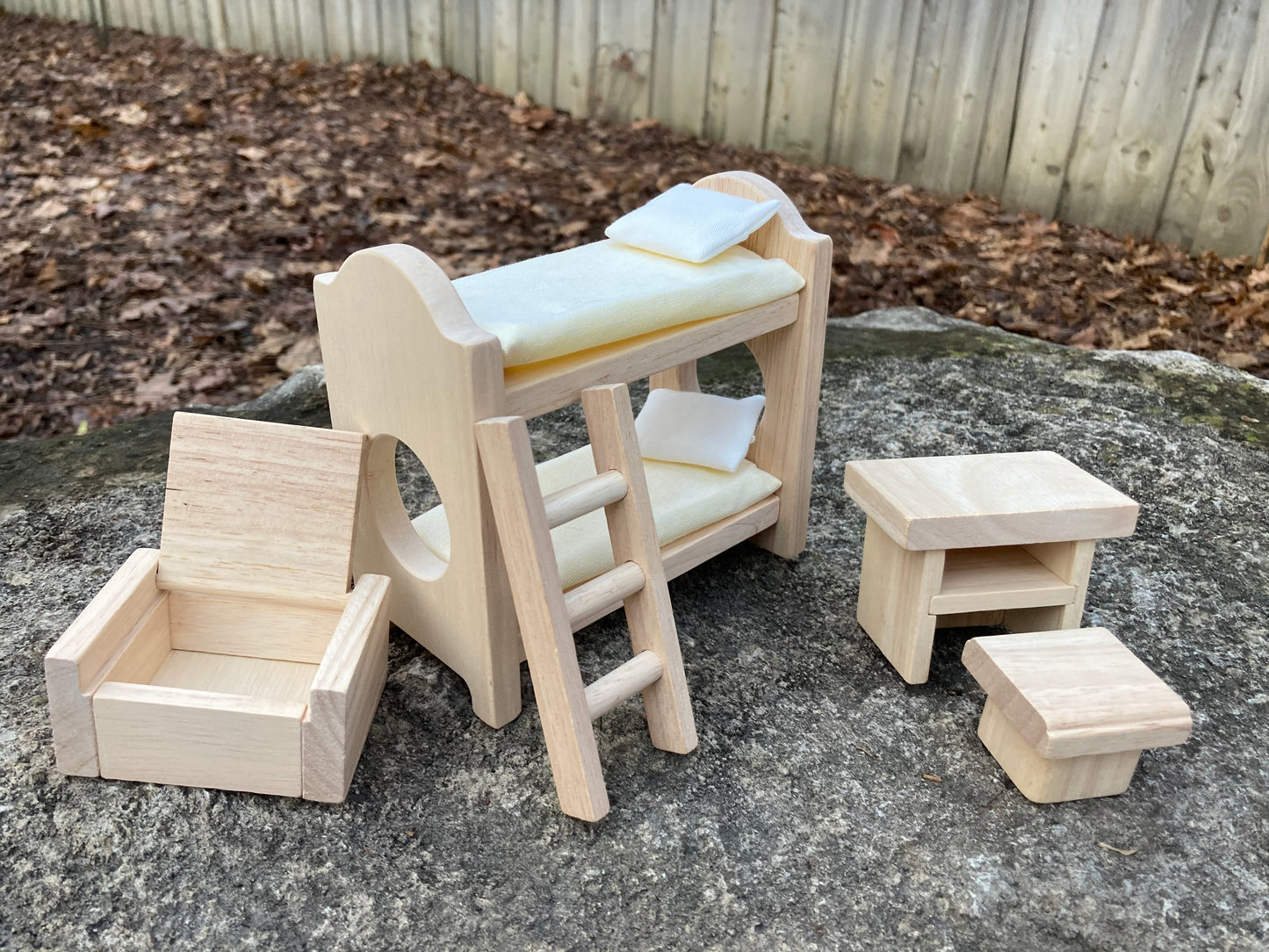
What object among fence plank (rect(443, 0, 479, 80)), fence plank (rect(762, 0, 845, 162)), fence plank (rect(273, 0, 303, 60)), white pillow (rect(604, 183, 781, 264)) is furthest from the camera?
fence plank (rect(273, 0, 303, 60))

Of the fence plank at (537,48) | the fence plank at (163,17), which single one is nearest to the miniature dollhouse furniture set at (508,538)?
the fence plank at (537,48)

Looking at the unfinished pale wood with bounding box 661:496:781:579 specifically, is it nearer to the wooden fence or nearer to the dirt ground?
the dirt ground

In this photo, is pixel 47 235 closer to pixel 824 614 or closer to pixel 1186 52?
pixel 824 614

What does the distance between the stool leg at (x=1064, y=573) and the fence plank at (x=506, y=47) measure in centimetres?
507

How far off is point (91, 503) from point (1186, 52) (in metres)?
4.39

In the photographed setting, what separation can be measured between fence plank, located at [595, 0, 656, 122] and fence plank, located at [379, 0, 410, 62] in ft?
4.62

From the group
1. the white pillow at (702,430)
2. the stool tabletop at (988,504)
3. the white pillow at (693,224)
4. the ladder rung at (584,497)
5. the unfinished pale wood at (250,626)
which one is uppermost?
the white pillow at (693,224)

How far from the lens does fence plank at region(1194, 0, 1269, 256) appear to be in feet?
13.1

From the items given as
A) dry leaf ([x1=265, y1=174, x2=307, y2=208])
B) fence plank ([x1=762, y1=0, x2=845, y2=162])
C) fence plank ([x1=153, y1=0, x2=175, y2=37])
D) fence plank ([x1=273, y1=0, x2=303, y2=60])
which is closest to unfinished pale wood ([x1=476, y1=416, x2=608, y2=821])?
dry leaf ([x1=265, y1=174, x2=307, y2=208])

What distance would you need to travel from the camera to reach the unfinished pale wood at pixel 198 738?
1634 millimetres

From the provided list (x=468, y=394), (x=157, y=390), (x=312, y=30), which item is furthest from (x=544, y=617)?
(x=312, y=30)

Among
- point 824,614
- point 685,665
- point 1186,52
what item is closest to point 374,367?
point 685,665

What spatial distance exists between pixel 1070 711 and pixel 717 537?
0.84 meters

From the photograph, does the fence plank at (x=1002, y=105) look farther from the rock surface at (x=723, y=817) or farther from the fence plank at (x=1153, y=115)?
the rock surface at (x=723, y=817)
